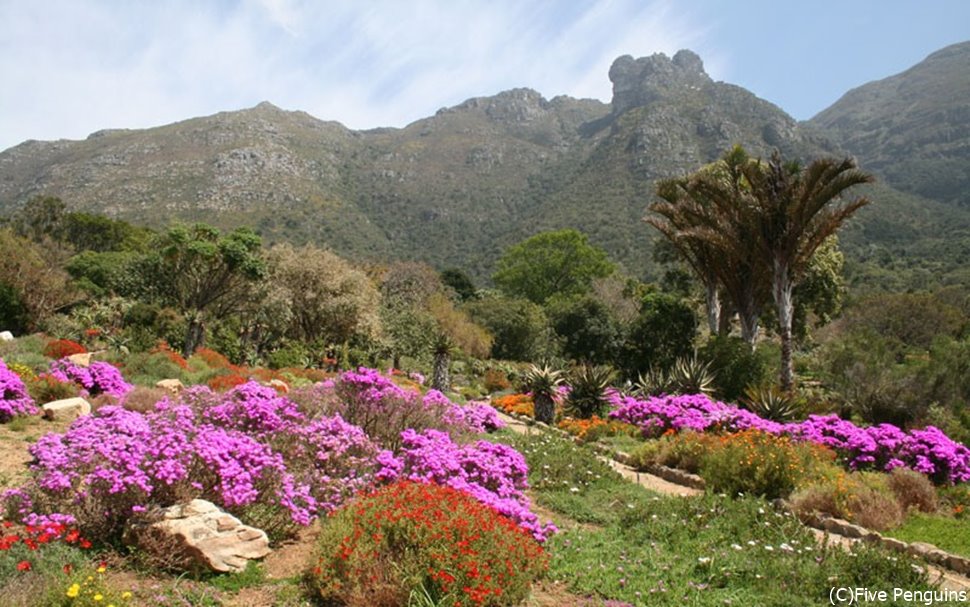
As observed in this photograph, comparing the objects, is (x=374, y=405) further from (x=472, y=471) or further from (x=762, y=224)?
(x=762, y=224)

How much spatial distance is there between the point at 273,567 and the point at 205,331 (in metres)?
22.5

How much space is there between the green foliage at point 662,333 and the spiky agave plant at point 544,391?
34.2 ft

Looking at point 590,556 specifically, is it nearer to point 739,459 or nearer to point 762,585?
point 762,585

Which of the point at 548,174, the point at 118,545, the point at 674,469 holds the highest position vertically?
the point at 548,174

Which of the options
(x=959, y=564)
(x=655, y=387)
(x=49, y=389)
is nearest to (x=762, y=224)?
(x=655, y=387)

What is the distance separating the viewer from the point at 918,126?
122750 millimetres

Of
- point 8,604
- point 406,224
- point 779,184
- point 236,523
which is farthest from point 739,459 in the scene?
point 406,224

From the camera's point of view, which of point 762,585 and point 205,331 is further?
point 205,331

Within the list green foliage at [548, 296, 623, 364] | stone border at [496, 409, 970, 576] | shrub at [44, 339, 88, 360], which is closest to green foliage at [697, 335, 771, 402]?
stone border at [496, 409, 970, 576]

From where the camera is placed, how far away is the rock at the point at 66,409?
30.7 feet

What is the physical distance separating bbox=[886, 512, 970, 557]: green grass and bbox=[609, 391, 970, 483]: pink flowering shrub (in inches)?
74.8

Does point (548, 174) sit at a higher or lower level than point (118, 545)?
higher

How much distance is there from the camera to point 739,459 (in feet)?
28.7

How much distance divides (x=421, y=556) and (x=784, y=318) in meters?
15.6
